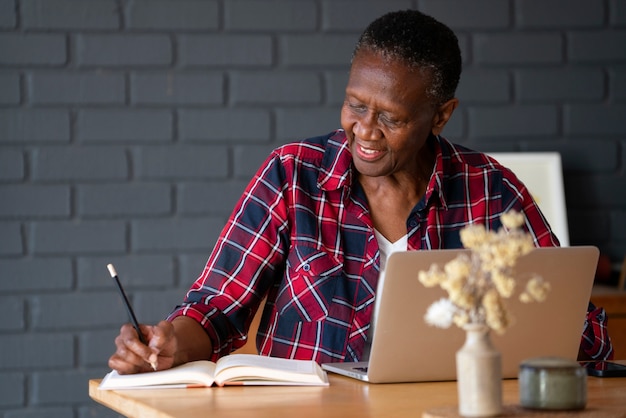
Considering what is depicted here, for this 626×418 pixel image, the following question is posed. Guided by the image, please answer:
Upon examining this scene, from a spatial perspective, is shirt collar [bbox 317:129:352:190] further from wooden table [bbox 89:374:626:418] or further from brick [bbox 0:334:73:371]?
brick [bbox 0:334:73:371]

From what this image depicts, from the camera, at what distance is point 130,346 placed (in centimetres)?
163

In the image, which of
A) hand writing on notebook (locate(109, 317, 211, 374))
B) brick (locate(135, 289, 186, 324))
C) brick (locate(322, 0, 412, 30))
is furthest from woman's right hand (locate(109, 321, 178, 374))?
brick (locate(322, 0, 412, 30))

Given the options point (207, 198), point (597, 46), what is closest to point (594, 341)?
point (207, 198)

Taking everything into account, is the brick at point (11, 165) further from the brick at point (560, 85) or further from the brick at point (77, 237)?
the brick at point (560, 85)

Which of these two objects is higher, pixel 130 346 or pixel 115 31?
pixel 115 31

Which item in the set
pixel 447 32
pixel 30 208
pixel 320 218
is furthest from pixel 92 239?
pixel 447 32

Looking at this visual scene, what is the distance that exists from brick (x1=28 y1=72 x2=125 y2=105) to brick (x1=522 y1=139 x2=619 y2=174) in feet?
4.34

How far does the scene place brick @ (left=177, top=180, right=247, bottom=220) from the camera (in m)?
2.95

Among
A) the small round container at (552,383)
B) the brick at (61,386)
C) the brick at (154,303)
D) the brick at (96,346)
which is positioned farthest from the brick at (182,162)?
the small round container at (552,383)

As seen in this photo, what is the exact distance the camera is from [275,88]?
9.80 feet

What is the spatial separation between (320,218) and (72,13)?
122cm

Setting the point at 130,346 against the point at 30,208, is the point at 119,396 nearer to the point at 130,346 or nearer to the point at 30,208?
the point at 130,346

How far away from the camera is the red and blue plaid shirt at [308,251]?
201cm

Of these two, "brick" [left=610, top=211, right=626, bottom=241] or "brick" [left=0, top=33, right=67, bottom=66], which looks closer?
"brick" [left=0, top=33, right=67, bottom=66]
